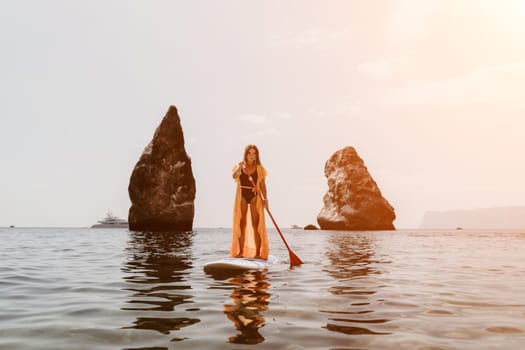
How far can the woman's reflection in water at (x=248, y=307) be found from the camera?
4.48m

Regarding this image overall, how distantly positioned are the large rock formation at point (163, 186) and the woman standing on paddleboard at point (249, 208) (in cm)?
5156

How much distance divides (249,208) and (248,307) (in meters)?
5.73

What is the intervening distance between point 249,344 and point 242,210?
299 inches

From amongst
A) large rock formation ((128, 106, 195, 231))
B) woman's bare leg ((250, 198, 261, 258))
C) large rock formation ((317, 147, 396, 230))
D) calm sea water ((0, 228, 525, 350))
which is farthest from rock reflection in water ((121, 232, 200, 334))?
large rock formation ((317, 147, 396, 230))

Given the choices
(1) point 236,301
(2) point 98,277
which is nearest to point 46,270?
(2) point 98,277

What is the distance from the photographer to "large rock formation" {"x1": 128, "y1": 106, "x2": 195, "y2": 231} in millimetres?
62000

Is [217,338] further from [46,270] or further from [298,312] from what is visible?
[46,270]

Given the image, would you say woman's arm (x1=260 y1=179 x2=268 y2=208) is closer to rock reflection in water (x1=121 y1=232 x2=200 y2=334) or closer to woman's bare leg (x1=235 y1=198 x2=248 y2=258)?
woman's bare leg (x1=235 y1=198 x2=248 y2=258)

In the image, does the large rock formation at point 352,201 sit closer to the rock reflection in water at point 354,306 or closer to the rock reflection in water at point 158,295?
the rock reflection in water at point 158,295

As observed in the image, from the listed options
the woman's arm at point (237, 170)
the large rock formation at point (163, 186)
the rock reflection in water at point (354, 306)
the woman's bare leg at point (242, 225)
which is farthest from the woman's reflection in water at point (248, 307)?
the large rock formation at point (163, 186)

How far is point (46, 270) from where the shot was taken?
11.5m

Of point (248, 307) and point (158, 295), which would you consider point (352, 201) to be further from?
point (248, 307)

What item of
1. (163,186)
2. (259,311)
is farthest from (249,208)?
(163,186)

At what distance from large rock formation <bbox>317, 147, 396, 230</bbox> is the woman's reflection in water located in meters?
87.7
